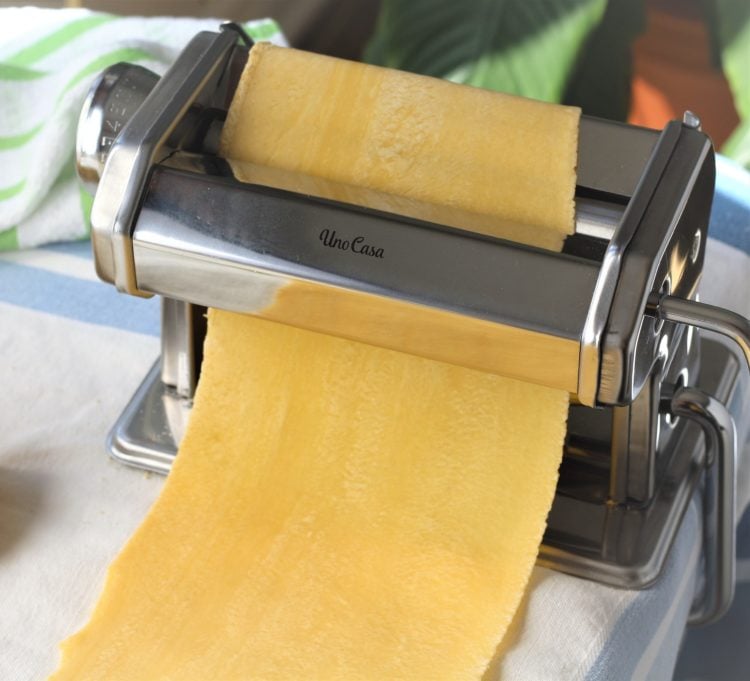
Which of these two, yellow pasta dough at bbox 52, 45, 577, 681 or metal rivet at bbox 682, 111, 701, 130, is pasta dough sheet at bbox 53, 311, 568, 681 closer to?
yellow pasta dough at bbox 52, 45, 577, 681

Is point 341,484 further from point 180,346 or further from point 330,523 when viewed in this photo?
point 180,346

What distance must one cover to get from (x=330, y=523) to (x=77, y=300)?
30cm

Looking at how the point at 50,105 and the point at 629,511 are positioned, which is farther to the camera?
the point at 50,105

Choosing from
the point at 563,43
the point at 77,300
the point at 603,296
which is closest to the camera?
the point at 603,296

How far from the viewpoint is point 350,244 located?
480mm

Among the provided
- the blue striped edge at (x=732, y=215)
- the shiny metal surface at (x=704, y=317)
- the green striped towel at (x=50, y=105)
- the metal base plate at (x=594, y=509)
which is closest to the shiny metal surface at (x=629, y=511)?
the metal base plate at (x=594, y=509)

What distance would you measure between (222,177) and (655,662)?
0.33 meters

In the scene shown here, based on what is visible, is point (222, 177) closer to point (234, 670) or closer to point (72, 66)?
point (234, 670)

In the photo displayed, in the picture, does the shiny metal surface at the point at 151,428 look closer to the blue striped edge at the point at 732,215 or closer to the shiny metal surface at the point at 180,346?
the shiny metal surface at the point at 180,346

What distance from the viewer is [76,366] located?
0.69 meters

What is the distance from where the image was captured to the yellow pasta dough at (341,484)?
0.49m

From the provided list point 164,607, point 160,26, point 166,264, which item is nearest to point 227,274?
point 166,264

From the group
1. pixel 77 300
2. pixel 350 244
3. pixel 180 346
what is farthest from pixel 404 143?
pixel 77 300

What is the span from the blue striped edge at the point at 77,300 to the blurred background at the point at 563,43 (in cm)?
34
